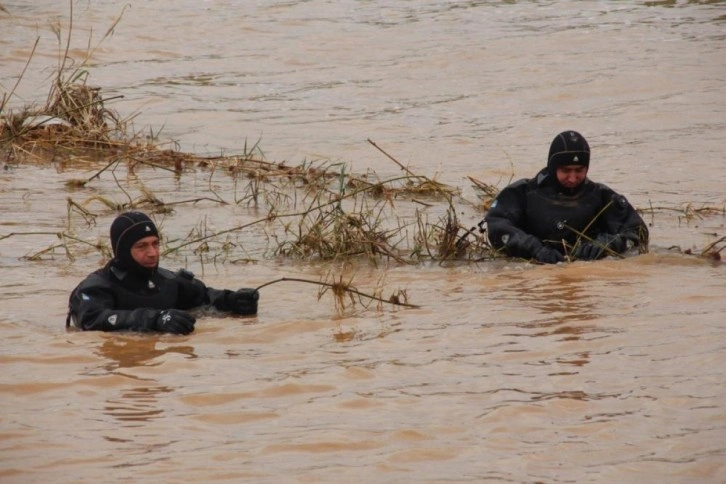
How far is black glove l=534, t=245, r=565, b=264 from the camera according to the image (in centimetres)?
1091

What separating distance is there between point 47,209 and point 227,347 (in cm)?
526

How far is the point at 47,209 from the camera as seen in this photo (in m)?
13.4

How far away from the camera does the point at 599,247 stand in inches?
431

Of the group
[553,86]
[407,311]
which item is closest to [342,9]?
[553,86]

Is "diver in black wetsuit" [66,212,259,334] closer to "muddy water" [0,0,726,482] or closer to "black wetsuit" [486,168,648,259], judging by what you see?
"muddy water" [0,0,726,482]

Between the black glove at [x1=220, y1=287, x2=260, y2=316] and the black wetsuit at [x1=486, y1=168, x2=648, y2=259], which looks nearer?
the black glove at [x1=220, y1=287, x2=260, y2=316]

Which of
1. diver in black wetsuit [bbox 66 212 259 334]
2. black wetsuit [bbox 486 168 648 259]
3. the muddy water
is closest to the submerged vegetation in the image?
the muddy water

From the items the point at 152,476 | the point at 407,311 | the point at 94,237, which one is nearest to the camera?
the point at 152,476

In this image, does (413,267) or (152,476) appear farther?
(413,267)

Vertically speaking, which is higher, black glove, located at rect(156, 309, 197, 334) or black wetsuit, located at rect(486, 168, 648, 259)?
black wetsuit, located at rect(486, 168, 648, 259)

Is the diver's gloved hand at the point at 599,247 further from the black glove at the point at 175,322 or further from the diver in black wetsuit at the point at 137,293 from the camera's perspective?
the black glove at the point at 175,322

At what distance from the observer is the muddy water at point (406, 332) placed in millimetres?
6543

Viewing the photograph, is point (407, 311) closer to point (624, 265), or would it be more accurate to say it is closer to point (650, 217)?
point (624, 265)

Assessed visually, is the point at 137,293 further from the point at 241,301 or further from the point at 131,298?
the point at 241,301
